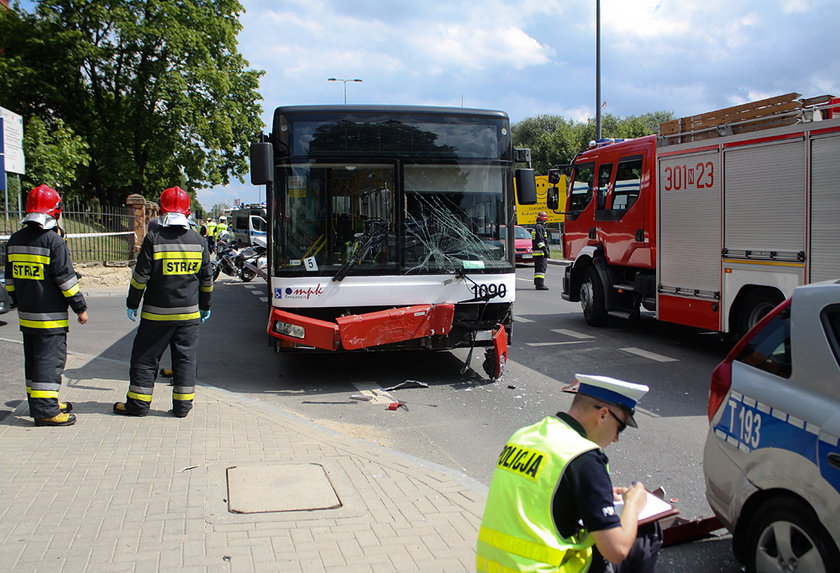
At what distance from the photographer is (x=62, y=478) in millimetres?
4543

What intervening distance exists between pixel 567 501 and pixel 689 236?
8.11 metres

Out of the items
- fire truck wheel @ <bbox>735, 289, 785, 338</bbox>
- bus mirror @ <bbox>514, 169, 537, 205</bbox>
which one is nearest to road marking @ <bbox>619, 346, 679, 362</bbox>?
fire truck wheel @ <bbox>735, 289, 785, 338</bbox>

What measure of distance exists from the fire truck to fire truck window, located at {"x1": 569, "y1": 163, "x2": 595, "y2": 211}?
39 millimetres

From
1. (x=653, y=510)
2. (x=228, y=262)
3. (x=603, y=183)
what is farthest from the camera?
(x=228, y=262)

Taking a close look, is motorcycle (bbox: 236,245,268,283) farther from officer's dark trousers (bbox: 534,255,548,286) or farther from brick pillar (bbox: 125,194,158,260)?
officer's dark trousers (bbox: 534,255,548,286)

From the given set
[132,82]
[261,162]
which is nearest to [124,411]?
[261,162]

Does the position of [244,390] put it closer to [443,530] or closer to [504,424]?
[504,424]

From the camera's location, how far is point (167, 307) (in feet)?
20.4

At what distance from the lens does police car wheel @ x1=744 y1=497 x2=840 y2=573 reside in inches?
112

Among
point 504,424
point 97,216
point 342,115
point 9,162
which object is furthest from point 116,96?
point 504,424

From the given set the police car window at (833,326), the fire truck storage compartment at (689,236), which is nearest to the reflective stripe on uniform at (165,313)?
the police car window at (833,326)

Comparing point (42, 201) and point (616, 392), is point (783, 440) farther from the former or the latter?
point (42, 201)

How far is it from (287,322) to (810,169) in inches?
222

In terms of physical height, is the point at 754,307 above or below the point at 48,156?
below
